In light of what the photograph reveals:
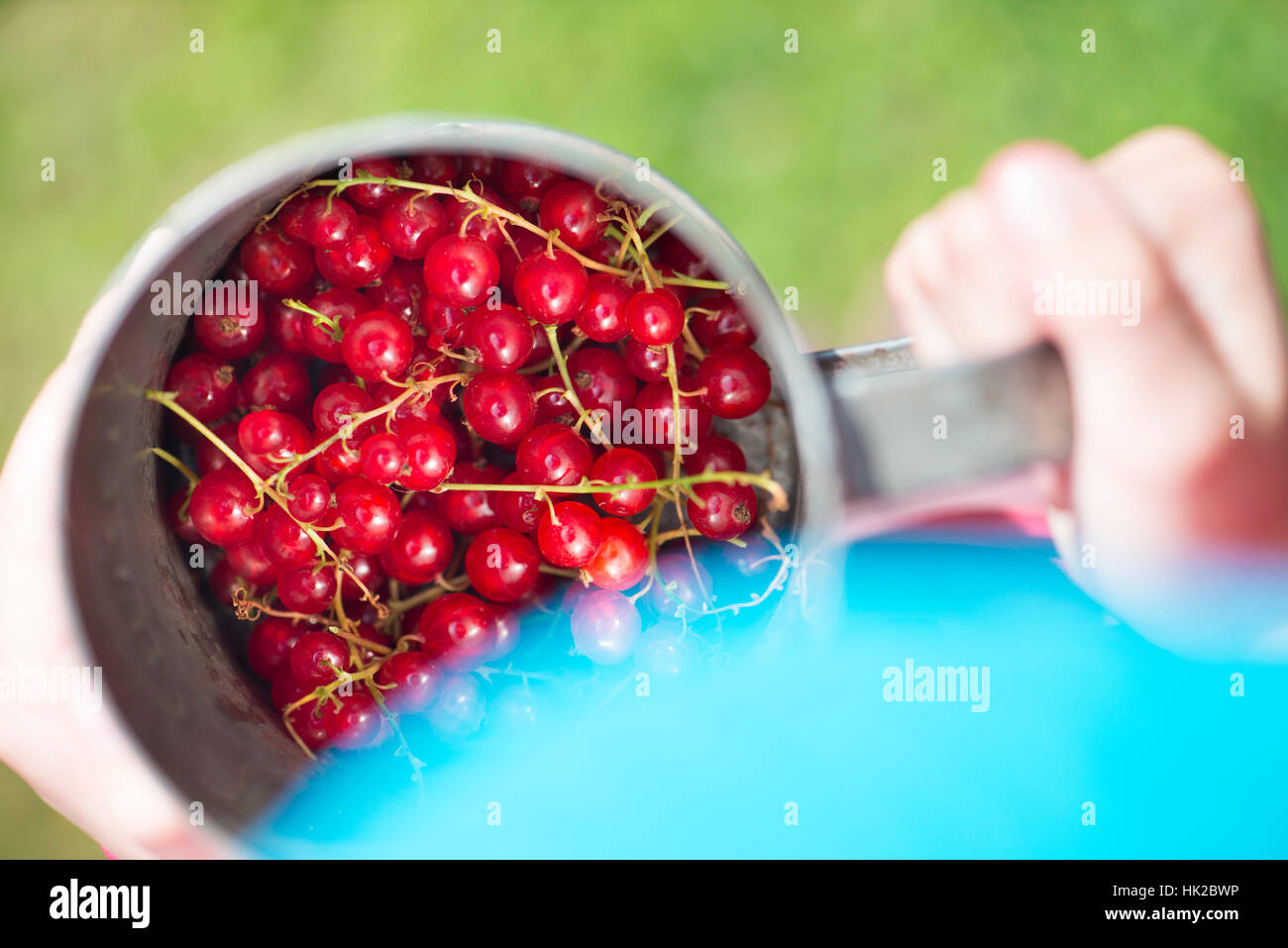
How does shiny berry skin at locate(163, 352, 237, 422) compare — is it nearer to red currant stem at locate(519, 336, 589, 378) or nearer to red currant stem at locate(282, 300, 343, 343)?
red currant stem at locate(282, 300, 343, 343)

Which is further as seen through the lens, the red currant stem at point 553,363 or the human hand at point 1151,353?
the human hand at point 1151,353

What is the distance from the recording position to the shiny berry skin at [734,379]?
0.52 m

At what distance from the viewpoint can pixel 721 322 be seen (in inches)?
22.1

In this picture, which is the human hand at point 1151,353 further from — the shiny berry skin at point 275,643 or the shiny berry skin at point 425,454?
the shiny berry skin at point 275,643

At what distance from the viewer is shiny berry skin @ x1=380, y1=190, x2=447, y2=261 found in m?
0.51

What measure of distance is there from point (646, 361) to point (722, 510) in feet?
0.32

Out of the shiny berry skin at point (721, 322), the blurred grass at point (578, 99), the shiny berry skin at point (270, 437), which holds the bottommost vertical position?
the shiny berry skin at point (270, 437)

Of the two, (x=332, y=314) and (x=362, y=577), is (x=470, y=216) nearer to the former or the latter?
(x=332, y=314)

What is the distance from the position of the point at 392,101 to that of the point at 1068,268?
61cm

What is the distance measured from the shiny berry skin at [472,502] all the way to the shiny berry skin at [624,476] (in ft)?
0.25

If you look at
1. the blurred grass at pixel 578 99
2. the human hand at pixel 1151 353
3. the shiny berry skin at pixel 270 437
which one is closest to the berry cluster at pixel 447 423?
the shiny berry skin at pixel 270 437
